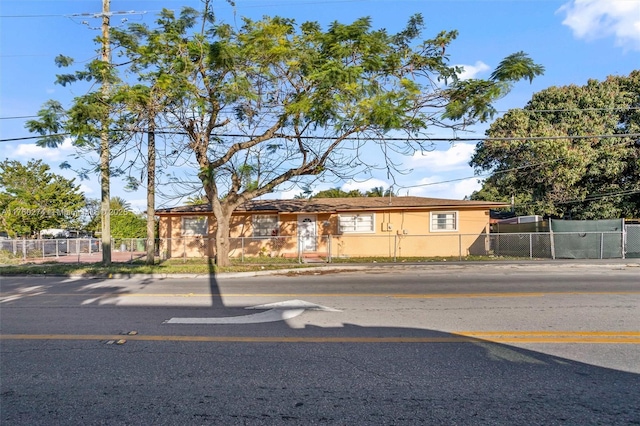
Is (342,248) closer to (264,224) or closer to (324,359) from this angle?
(264,224)

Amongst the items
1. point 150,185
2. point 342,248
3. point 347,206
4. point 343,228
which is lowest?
point 342,248

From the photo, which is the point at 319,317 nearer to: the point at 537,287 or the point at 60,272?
the point at 537,287

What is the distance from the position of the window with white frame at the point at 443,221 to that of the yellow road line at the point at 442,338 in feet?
54.6

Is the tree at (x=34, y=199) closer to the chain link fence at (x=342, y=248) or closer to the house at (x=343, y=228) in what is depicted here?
the chain link fence at (x=342, y=248)

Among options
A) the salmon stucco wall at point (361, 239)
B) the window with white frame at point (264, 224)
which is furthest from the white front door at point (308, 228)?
the window with white frame at point (264, 224)

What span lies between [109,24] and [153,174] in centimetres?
593

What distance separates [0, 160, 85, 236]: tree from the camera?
27391 millimetres

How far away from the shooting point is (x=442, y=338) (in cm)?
544

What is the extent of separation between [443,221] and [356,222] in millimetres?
4724

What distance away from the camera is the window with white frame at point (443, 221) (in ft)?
72.4

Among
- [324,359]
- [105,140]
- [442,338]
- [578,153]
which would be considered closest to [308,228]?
[105,140]

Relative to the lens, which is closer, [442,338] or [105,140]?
[442,338]

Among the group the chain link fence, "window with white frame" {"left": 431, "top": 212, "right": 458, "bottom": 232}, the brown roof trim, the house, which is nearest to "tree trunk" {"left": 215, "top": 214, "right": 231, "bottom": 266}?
the chain link fence

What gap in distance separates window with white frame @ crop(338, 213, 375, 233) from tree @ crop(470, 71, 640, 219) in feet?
35.7
